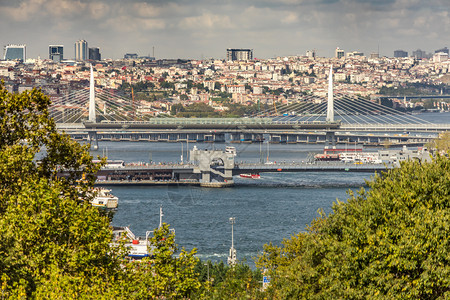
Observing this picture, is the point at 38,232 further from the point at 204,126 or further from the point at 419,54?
the point at 419,54

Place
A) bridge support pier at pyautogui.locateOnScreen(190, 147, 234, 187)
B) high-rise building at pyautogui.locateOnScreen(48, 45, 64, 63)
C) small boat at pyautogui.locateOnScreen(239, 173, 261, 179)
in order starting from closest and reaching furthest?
bridge support pier at pyautogui.locateOnScreen(190, 147, 234, 187) < small boat at pyautogui.locateOnScreen(239, 173, 261, 179) < high-rise building at pyautogui.locateOnScreen(48, 45, 64, 63)

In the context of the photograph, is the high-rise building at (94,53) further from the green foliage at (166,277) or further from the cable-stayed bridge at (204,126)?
the green foliage at (166,277)

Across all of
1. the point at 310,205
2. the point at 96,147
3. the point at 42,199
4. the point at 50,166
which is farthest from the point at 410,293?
the point at 96,147

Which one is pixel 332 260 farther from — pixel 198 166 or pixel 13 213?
pixel 198 166

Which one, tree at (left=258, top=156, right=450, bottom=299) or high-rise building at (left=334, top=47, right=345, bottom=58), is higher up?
high-rise building at (left=334, top=47, right=345, bottom=58)

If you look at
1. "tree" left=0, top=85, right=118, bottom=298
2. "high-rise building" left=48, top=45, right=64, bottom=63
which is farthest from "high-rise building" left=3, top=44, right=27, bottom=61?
"tree" left=0, top=85, right=118, bottom=298

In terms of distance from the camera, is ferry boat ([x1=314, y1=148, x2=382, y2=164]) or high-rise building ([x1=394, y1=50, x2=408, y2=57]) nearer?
ferry boat ([x1=314, y1=148, x2=382, y2=164])

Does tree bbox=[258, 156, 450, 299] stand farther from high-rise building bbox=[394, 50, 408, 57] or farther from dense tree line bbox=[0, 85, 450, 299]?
high-rise building bbox=[394, 50, 408, 57]
